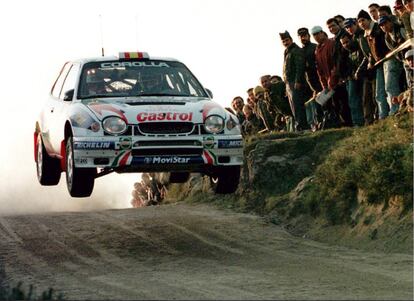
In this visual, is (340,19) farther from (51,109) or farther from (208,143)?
(208,143)

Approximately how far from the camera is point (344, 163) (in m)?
17.5

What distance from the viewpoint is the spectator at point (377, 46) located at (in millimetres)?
16484

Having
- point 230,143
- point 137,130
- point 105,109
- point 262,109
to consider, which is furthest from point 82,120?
point 262,109

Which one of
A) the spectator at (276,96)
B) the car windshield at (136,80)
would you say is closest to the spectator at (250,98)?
the spectator at (276,96)

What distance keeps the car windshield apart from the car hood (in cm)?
34

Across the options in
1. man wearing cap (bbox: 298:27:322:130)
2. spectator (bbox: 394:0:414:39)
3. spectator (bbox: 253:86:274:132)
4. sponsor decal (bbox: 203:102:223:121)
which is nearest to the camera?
sponsor decal (bbox: 203:102:223:121)

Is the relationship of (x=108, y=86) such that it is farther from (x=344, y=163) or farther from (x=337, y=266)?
(x=344, y=163)

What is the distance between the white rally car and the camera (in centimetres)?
1263

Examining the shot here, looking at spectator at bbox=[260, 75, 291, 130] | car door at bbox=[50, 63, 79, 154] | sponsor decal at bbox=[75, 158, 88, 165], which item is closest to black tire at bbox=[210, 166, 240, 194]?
sponsor decal at bbox=[75, 158, 88, 165]

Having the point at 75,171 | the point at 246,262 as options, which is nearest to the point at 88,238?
the point at 246,262

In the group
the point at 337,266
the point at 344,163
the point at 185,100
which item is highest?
the point at 185,100

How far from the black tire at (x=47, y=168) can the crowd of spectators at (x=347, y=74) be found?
5069 millimetres

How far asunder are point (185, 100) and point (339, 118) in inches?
246

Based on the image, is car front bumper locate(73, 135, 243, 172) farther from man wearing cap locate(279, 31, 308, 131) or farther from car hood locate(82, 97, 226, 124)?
man wearing cap locate(279, 31, 308, 131)
